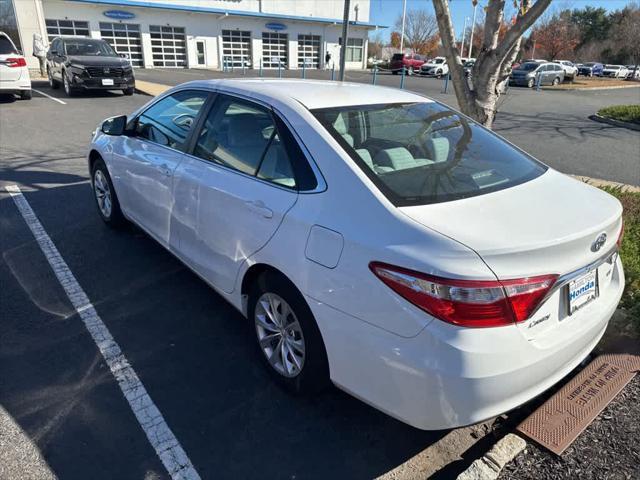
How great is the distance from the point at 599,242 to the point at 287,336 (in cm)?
158

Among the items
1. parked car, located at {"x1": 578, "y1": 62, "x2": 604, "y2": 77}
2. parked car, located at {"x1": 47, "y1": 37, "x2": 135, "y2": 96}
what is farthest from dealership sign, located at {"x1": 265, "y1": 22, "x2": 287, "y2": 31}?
parked car, located at {"x1": 578, "y1": 62, "x2": 604, "y2": 77}

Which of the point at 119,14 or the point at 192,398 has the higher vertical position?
the point at 119,14

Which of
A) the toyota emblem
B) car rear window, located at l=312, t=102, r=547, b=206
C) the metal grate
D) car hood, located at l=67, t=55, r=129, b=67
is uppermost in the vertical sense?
car rear window, located at l=312, t=102, r=547, b=206

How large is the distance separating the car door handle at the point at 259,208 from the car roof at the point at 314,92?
60cm

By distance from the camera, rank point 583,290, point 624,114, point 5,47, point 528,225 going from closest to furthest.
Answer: point 528,225 < point 583,290 < point 5,47 < point 624,114

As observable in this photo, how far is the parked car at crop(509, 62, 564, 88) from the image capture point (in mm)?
29969

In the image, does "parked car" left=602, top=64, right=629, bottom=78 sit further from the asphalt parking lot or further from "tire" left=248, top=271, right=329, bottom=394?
"tire" left=248, top=271, right=329, bottom=394

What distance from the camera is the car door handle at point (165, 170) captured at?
11.6ft

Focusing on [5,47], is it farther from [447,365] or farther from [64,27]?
[64,27]

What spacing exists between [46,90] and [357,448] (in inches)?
746

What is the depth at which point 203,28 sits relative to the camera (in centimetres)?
3728

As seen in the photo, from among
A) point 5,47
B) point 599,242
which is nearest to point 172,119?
point 599,242

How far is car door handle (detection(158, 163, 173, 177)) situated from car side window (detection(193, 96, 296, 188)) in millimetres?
295

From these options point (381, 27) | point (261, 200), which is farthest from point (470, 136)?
point (381, 27)
